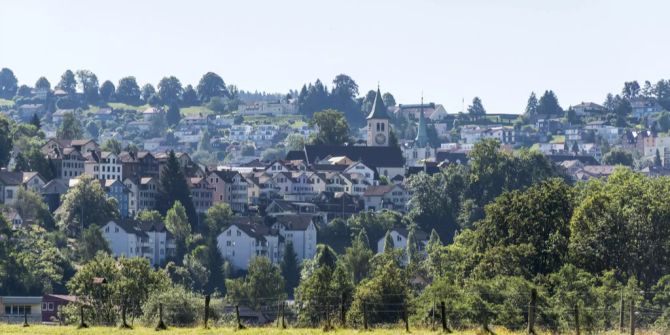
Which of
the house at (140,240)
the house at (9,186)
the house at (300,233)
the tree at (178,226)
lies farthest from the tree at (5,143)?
the house at (300,233)

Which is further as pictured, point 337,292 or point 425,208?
point 425,208

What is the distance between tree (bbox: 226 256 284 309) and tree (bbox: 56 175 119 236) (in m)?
24.0

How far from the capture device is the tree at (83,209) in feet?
447

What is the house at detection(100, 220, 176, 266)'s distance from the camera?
135 metres

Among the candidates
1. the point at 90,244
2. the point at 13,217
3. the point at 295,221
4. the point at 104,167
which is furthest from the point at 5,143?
the point at 90,244

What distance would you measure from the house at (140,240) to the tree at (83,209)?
1670 mm

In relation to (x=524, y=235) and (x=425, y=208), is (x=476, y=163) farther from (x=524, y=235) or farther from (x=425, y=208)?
(x=524, y=235)

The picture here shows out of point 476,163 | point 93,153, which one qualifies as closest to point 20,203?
point 93,153

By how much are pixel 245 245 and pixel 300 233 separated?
25.1 ft

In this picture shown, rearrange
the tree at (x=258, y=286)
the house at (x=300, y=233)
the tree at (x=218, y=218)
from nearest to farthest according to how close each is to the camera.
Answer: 1. the tree at (x=258, y=286)
2. the tree at (x=218, y=218)
3. the house at (x=300, y=233)

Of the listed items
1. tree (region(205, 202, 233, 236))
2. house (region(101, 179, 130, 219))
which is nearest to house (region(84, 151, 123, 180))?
house (region(101, 179, 130, 219))

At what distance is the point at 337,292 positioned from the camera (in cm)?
8381

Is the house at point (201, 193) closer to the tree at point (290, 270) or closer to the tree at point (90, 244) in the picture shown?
the tree at point (290, 270)

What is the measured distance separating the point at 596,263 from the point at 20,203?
243ft
